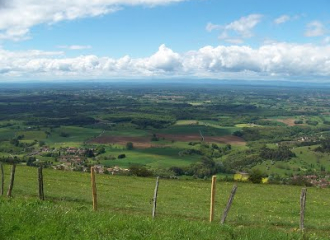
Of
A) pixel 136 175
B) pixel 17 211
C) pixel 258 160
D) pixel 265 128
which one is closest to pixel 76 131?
pixel 258 160

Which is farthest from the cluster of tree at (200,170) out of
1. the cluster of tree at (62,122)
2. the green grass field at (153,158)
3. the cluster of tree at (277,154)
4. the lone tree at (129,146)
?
the cluster of tree at (62,122)

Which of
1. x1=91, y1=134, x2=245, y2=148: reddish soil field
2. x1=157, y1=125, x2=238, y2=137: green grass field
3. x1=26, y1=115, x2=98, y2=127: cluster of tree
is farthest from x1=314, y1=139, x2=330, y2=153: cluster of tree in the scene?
x1=26, y1=115, x2=98, y2=127: cluster of tree

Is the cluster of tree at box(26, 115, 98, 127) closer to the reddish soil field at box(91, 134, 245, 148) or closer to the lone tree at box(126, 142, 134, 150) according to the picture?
the reddish soil field at box(91, 134, 245, 148)

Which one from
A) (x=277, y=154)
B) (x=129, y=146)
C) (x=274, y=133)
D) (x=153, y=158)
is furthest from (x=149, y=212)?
(x=274, y=133)

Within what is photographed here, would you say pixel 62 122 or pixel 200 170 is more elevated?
pixel 62 122

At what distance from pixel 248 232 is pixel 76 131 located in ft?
503

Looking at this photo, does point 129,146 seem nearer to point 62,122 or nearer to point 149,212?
point 62,122

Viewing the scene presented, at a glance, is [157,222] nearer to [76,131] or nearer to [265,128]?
[76,131]

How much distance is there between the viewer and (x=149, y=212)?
2300cm

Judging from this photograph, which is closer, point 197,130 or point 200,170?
point 200,170

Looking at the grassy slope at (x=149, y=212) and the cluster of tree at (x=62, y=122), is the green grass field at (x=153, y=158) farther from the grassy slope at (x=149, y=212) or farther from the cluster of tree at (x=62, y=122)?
the cluster of tree at (x=62, y=122)

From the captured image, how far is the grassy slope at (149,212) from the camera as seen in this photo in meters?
13.3

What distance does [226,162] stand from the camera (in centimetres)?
10812

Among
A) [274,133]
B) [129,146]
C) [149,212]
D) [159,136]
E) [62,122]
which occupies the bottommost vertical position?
[274,133]
